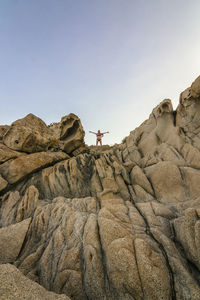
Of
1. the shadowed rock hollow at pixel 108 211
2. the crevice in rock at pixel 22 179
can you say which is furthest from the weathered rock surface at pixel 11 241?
the crevice in rock at pixel 22 179

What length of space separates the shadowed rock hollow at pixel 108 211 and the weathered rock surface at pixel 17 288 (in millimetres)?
154

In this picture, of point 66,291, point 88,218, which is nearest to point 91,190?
point 88,218

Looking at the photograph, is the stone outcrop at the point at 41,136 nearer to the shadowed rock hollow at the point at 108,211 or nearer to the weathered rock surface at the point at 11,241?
the shadowed rock hollow at the point at 108,211

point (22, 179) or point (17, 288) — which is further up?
point (22, 179)

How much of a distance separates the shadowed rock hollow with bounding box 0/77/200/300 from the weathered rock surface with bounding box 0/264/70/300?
0.15 metres

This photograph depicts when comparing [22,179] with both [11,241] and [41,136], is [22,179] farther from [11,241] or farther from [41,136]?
[11,241]

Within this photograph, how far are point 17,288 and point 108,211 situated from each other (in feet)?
19.5

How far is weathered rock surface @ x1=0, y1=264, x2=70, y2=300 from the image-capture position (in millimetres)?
3229

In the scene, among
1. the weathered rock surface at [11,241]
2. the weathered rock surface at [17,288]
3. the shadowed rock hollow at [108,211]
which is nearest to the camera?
the weathered rock surface at [17,288]

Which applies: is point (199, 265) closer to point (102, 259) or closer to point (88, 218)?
point (102, 259)

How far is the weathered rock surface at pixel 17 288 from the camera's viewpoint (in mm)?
3229

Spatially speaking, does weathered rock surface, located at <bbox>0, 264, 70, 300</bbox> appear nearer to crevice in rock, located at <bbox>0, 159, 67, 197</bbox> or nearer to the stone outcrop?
crevice in rock, located at <bbox>0, 159, 67, 197</bbox>

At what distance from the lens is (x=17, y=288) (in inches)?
134

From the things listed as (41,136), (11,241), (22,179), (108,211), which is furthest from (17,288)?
(41,136)
